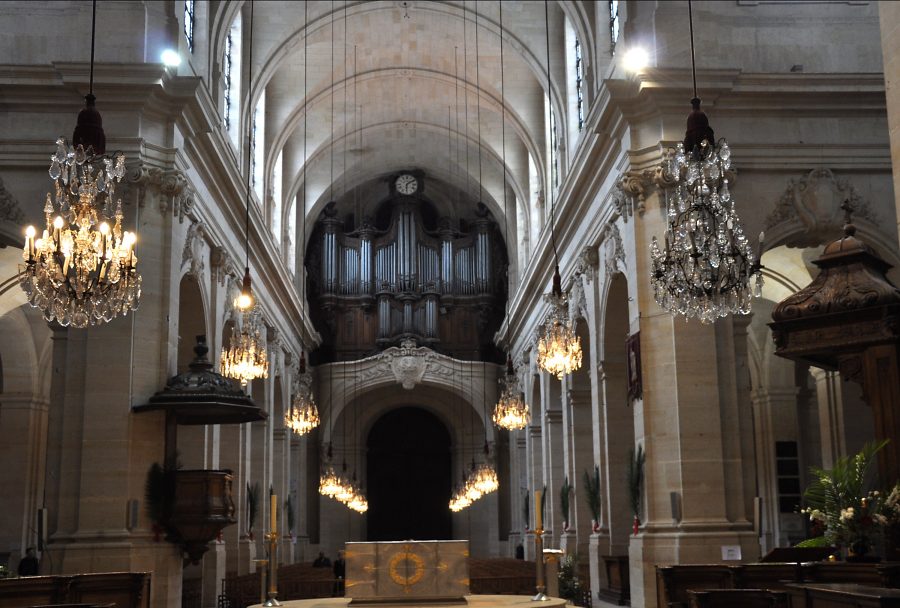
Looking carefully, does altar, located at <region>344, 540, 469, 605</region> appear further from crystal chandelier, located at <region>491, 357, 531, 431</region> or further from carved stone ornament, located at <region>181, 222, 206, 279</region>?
crystal chandelier, located at <region>491, 357, 531, 431</region>

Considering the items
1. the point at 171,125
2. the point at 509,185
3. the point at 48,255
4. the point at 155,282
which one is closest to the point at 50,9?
the point at 171,125

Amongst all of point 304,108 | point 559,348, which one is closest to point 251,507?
point 304,108

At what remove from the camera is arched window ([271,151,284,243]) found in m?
27.7

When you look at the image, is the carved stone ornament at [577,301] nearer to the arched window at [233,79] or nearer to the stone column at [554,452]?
the stone column at [554,452]

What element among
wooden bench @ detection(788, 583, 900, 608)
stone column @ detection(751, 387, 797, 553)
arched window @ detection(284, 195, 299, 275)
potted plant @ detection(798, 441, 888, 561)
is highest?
arched window @ detection(284, 195, 299, 275)

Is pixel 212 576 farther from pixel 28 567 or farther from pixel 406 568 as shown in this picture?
pixel 406 568

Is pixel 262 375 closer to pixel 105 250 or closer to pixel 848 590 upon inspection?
pixel 105 250

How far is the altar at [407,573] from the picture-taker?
9.93 meters

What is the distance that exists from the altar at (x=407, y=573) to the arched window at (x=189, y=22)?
10.7 m

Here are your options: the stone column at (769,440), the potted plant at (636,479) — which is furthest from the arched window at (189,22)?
the stone column at (769,440)

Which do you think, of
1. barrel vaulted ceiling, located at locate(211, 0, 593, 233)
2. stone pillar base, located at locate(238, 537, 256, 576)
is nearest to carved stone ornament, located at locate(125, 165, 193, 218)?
barrel vaulted ceiling, located at locate(211, 0, 593, 233)

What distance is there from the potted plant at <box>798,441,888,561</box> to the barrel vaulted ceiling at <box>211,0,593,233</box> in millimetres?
11583

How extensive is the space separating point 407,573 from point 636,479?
6602 mm

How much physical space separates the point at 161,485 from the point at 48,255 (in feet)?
20.9
